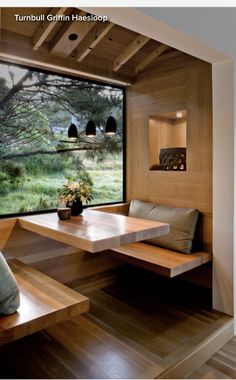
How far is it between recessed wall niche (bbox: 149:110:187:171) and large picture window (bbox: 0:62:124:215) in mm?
455

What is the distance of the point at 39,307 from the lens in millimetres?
1924

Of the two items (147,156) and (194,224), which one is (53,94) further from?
(194,224)

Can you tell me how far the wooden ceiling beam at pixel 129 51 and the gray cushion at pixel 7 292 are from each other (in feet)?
8.40

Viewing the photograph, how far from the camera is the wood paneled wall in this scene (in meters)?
3.01

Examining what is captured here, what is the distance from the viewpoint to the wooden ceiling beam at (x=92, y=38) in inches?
113

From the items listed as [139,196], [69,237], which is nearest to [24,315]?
[69,237]

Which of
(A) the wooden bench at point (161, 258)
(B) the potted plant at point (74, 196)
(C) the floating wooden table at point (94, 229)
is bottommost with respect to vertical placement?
(A) the wooden bench at point (161, 258)

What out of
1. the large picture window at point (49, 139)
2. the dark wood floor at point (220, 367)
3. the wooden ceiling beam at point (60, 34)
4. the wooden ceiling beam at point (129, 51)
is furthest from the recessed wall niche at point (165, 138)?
the dark wood floor at point (220, 367)

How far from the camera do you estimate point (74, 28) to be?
2.91 m

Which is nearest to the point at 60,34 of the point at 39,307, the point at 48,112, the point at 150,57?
the point at 48,112

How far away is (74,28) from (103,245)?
2.16 metres

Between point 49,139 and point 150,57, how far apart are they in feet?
4.88

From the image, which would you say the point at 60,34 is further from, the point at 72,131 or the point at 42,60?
the point at 72,131

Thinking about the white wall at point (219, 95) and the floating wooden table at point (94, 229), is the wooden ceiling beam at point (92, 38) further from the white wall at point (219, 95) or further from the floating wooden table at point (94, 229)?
the floating wooden table at point (94, 229)
